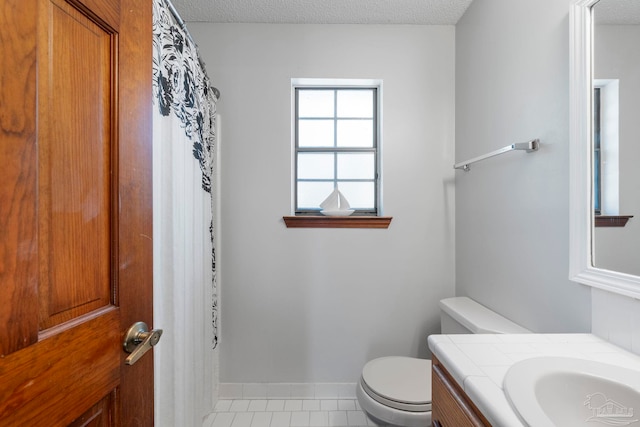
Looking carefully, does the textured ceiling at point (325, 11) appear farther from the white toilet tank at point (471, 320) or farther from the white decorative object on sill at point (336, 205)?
the white toilet tank at point (471, 320)

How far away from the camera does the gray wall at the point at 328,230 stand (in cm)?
168

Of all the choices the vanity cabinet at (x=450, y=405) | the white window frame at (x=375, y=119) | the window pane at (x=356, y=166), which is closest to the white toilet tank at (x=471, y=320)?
the vanity cabinet at (x=450, y=405)

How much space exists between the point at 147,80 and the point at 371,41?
1394 mm

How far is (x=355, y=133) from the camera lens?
185cm

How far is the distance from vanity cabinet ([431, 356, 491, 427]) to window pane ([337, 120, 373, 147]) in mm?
1365

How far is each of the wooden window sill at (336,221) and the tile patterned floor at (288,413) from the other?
1039 mm

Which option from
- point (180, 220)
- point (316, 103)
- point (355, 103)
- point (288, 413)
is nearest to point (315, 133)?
point (316, 103)

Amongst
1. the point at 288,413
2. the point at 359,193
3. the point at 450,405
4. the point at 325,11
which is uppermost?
the point at 325,11

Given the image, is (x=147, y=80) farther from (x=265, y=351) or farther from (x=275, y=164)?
(x=265, y=351)

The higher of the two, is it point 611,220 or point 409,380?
point 611,220

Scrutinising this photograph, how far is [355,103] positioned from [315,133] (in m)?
0.33

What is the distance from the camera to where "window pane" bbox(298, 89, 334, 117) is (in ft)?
6.04

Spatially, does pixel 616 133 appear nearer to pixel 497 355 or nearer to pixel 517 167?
pixel 517 167

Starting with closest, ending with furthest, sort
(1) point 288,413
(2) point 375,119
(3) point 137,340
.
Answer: (3) point 137,340
(1) point 288,413
(2) point 375,119
